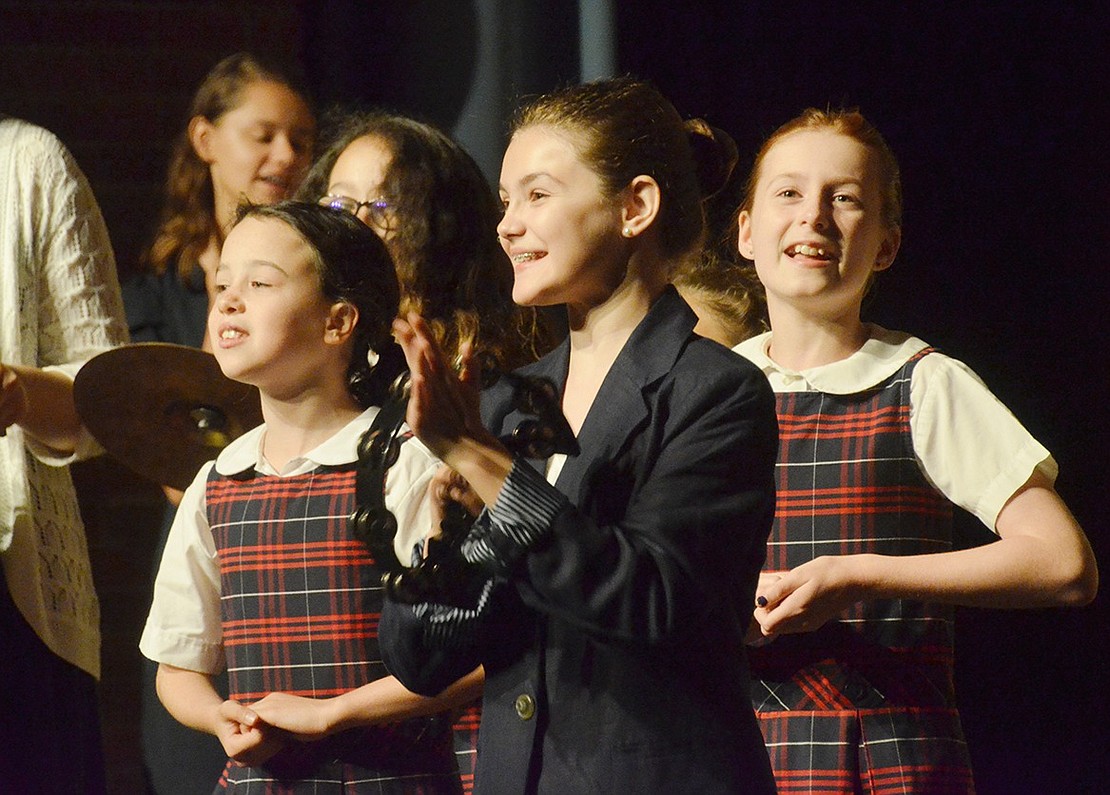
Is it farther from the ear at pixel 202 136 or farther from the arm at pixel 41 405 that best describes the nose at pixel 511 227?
the ear at pixel 202 136

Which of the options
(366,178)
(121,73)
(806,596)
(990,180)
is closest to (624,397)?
(806,596)

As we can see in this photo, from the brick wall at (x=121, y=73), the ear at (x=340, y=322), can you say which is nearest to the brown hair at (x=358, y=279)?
the ear at (x=340, y=322)

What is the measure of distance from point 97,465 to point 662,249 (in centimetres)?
211

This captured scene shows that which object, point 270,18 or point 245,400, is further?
point 270,18

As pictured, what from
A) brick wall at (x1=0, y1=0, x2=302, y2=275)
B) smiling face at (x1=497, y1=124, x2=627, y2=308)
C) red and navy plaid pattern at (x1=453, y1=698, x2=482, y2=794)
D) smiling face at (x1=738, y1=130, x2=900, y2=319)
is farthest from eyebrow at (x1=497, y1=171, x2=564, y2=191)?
brick wall at (x1=0, y1=0, x2=302, y2=275)

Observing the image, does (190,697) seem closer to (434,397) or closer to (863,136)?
(434,397)

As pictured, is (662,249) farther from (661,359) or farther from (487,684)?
(487,684)

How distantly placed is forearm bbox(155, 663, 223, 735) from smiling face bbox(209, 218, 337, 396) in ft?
1.13

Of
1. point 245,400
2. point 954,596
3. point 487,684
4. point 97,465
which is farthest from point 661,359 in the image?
point 97,465

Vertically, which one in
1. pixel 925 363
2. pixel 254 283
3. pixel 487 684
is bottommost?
pixel 487 684

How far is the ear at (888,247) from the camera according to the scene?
6.68ft

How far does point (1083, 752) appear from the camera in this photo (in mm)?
2816

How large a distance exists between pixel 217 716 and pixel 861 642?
2.41 feet

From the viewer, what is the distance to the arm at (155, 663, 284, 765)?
1.80 metres
